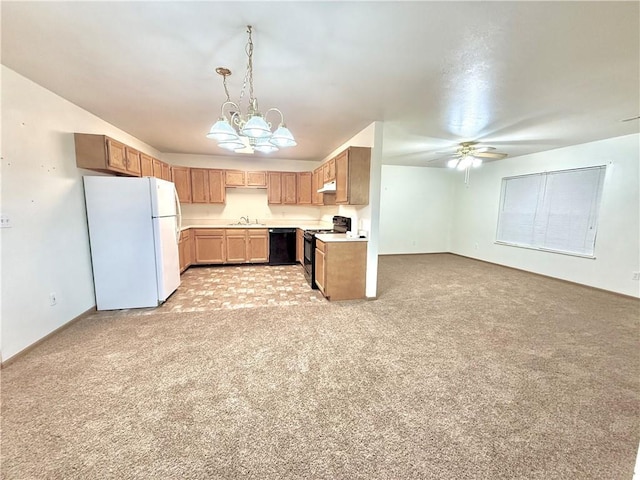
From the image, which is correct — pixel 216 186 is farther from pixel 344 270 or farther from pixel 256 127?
pixel 256 127

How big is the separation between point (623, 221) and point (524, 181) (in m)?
1.84

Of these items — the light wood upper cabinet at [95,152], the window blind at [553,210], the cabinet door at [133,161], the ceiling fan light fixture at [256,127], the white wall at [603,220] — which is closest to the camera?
Result: the ceiling fan light fixture at [256,127]

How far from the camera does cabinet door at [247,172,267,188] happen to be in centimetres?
599

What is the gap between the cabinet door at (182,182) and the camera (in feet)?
18.1

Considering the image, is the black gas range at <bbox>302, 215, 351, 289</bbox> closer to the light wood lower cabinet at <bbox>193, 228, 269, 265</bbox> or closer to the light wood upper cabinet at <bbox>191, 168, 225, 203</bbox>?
the light wood lower cabinet at <bbox>193, 228, 269, 265</bbox>

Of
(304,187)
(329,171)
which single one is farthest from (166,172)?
(329,171)

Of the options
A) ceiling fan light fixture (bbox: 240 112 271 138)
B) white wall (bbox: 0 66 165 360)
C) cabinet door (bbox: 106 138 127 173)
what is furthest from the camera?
cabinet door (bbox: 106 138 127 173)

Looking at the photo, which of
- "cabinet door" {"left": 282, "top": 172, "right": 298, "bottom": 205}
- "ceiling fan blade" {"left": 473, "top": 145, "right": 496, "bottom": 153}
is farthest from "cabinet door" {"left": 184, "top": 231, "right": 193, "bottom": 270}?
"ceiling fan blade" {"left": 473, "top": 145, "right": 496, "bottom": 153}

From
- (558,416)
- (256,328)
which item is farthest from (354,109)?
(558,416)

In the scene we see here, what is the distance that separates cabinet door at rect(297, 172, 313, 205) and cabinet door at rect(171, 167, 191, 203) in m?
2.50

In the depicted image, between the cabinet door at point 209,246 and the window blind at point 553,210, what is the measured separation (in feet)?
21.7

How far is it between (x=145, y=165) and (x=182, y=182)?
146cm

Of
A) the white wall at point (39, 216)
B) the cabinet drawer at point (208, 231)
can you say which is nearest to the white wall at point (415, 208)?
the cabinet drawer at point (208, 231)

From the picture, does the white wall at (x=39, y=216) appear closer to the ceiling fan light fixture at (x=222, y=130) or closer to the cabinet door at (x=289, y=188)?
the ceiling fan light fixture at (x=222, y=130)
